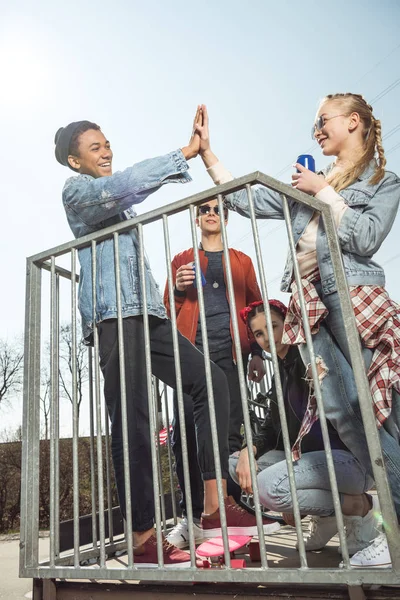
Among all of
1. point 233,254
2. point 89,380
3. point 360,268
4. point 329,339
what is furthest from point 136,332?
point 233,254

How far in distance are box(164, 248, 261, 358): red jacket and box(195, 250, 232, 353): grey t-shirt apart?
46mm

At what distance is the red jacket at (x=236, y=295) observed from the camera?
9.43 ft

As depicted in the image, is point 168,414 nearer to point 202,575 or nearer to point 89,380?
point 89,380

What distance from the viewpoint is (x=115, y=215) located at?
2180 mm

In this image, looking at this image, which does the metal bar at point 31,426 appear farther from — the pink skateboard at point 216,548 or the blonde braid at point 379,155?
the blonde braid at point 379,155

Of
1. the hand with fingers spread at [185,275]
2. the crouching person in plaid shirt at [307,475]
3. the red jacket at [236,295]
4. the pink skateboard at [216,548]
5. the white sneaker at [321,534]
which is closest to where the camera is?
the pink skateboard at [216,548]

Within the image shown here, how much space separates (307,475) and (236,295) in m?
1.52

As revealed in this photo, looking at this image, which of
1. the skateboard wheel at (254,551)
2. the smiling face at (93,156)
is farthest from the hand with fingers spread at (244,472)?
the smiling face at (93,156)

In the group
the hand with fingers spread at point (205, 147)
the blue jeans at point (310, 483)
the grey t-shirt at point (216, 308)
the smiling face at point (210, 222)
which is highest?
the smiling face at point (210, 222)

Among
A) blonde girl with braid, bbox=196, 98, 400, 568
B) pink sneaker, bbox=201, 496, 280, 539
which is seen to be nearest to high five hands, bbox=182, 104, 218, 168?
blonde girl with braid, bbox=196, 98, 400, 568

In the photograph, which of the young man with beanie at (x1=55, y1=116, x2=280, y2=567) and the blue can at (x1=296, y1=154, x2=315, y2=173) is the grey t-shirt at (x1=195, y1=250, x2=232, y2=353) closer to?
the young man with beanie at (x1=55, y1=116, x2=280, y2=567)

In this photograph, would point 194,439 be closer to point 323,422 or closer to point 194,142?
point 323,422

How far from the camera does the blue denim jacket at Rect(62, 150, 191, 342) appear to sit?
1.99 meters

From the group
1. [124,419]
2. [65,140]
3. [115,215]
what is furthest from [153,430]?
[65,140]
